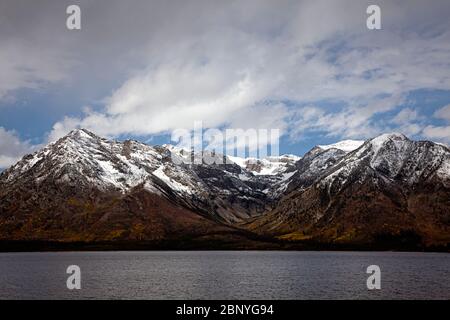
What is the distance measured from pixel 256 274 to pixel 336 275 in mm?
23476

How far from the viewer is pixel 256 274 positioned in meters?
160

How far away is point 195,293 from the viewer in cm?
11156

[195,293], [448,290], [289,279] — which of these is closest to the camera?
[195,293]
